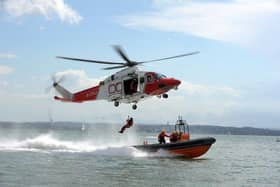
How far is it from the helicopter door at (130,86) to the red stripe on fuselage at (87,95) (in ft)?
7.11

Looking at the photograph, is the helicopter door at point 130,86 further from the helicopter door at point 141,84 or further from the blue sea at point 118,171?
the blue sea at point 118,171

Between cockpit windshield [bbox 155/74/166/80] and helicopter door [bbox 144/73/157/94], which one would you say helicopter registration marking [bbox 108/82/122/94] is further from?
cockpit windshield [bbox 155/74/166/80]

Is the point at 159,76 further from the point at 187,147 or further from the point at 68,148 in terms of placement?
the point at 68,148

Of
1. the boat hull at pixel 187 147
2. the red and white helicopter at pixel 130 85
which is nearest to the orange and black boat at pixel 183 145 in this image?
the boat hull at pixel 187 147

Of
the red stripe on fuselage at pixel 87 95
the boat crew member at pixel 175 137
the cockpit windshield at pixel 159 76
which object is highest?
the cockpit windshield at pixel 159 76

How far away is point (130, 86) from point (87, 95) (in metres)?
3.32

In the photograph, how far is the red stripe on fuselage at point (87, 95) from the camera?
2677cm

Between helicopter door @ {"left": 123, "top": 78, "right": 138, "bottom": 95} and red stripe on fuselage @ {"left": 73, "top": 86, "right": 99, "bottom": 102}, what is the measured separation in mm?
2167

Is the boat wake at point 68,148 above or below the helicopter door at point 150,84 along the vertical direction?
below

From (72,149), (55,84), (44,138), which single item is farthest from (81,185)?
(44,138)

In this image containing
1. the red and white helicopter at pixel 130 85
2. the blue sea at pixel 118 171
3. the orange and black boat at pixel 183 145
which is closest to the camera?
the blue sea at pixel 118 171

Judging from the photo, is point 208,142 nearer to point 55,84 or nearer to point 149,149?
point 149,149

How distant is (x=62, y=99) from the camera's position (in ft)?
94.0

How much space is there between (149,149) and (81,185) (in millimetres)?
13046
